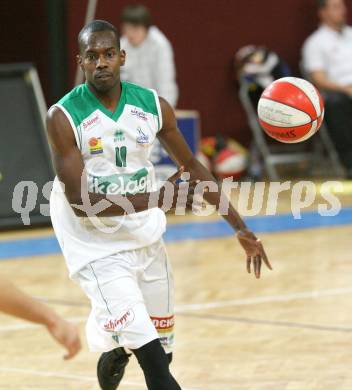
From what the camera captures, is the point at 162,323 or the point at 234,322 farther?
the point at 234,322

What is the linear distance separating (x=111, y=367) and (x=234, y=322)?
1973mm

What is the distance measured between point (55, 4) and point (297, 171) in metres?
4.21

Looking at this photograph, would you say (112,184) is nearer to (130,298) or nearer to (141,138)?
(141,138)

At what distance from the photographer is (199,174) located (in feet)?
17.6

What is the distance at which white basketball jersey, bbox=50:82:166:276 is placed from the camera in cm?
495

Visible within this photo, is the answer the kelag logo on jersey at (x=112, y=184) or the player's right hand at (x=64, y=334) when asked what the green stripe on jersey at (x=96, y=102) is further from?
the player's right hand at (x=64, y=334)

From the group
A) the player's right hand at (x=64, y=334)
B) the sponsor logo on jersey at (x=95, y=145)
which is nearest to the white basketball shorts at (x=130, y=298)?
the sponsor logo on jersey at (x=95, y=145)

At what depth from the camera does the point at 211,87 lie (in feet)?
45.6

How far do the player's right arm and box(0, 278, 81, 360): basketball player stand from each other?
48.5 inches

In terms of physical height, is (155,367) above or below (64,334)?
below

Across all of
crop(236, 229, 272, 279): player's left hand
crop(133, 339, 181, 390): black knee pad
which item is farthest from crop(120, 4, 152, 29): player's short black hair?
crop(133, 339, 181, 390): black knee pad

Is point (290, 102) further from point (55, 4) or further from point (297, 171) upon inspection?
point (297, 171)

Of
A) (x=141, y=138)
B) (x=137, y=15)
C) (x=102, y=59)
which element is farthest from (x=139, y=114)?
(x=137, y=15)

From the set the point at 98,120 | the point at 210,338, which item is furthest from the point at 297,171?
the point at 98,120
